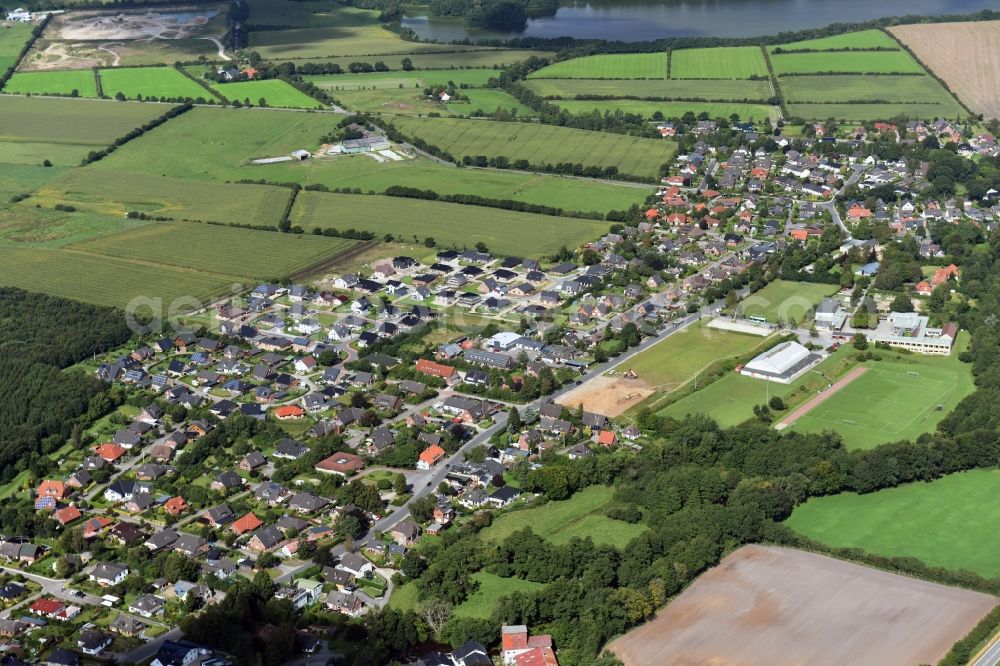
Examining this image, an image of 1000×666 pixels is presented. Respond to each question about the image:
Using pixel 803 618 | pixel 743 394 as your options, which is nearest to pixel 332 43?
pixel 743 394

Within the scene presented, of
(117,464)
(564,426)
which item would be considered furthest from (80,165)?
(564,426)

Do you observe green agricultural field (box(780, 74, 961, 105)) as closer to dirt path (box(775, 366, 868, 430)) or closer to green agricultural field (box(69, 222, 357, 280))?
green agricultural field (box(69, 222, 357, 280))

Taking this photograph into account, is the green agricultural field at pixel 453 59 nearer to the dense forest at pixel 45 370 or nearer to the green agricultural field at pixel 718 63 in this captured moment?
the green agricultural field at pixel 718 63

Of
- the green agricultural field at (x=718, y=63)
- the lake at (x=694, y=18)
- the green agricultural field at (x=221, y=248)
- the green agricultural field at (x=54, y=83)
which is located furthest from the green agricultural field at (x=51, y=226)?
the lake at (x=694, y=18)

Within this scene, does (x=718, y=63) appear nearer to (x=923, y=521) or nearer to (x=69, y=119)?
(x=69, y=119)

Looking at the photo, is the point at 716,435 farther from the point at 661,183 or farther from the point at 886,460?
the point at 661,183

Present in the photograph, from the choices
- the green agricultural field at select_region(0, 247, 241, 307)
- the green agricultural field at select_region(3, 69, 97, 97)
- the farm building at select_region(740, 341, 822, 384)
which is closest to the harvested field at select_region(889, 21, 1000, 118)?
the farm building at select_region(740, 341, 822, 384)
